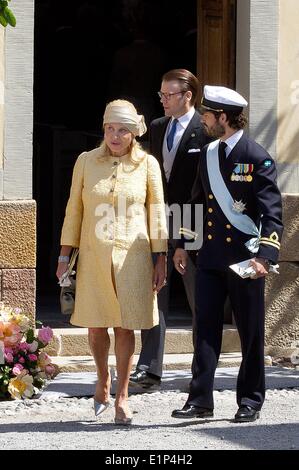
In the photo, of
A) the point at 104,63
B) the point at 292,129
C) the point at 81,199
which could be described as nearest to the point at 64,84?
the point at 104,63

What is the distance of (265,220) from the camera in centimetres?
797

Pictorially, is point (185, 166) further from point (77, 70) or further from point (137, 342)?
point (77, 70)

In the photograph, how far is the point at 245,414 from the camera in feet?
26.6

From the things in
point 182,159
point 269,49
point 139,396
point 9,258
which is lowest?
point 139,396

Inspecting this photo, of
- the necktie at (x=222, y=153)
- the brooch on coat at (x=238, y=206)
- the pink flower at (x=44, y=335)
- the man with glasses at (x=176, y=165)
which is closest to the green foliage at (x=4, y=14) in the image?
the necktie at (x=222, y=153)

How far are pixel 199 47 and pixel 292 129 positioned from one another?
1157 mm

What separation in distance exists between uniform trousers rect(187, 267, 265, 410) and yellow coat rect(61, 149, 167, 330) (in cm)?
28

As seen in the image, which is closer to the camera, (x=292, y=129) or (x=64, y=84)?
(x=292, y=129)

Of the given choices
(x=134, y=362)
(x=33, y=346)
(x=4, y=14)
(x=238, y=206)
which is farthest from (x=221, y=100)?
(x=134, y=362)

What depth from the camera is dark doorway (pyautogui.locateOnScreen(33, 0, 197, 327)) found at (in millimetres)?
14141

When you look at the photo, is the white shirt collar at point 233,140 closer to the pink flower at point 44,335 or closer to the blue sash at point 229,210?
the blue sash at point 229,210

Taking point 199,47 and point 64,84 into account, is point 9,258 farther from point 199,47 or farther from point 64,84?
point 64,84

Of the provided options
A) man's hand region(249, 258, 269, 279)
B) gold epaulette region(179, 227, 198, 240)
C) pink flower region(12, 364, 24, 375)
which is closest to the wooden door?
gold epaulette region(179, 227, 198, 240)

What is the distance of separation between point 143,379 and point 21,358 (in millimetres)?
756
